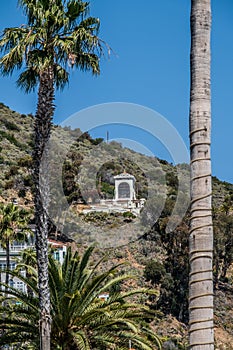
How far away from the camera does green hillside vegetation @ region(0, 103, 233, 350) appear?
209 ft

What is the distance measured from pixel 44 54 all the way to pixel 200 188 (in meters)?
10.5

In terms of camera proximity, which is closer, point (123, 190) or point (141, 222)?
point (141, 222)

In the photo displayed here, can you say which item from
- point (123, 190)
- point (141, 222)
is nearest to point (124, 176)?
point (123, 190)

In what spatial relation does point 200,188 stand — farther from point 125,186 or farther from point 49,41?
point 125,186

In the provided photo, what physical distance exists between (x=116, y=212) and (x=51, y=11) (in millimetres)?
58442

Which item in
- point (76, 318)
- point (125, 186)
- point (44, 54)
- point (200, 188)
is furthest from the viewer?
point (125, 186)

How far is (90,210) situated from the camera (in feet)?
240

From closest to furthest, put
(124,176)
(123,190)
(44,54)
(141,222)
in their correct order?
(44,54), (141,222), (124,176), (123,190)

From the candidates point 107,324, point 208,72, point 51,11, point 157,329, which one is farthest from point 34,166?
point 157,329

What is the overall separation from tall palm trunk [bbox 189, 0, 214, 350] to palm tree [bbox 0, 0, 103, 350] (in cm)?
922

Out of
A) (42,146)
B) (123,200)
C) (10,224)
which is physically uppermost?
(123,200)

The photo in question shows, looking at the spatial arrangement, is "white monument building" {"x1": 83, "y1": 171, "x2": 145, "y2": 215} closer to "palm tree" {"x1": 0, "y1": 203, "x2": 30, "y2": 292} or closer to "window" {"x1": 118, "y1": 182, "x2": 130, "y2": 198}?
"window" {"x1": 118, "y1": 182, "x2": 130, "y2": 198}

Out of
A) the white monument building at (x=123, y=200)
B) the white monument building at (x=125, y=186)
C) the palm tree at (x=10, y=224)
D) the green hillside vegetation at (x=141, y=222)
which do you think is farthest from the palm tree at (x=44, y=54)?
the white monument building at (x=125, y=186)

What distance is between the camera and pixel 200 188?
8289 mm
